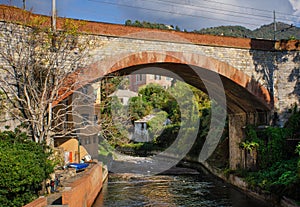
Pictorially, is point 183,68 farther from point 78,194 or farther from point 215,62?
point 78,194

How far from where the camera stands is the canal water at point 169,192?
13.6 metres

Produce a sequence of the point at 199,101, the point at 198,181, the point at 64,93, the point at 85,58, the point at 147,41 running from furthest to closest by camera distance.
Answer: the point at 199,101 < the point at 198,181 < the point at 147,41 < the point at 85,58 < the point at 64,93

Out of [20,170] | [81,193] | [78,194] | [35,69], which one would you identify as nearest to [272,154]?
[81,193]

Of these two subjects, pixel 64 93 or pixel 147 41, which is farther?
pixel 147 41

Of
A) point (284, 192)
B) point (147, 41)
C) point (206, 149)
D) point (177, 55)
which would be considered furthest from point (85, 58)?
point (206, 149)

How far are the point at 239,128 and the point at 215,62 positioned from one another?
4.88 m

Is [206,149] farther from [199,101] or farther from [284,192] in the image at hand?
[284,192]

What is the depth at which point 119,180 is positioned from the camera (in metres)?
19.1

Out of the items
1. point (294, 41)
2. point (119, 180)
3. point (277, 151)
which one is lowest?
point (119, 180)

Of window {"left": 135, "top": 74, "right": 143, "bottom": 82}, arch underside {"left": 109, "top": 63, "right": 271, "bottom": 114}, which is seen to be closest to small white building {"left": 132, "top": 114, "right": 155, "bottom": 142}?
window {"left": 135, "top": 74, "right": 143, "bottom": 82}

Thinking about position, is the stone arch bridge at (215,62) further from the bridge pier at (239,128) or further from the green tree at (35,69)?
the green tree at (35,69)

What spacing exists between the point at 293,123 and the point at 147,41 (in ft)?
22.1

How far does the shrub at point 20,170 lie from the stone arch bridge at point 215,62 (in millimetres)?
3270

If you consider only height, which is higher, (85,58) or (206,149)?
(85,58)
